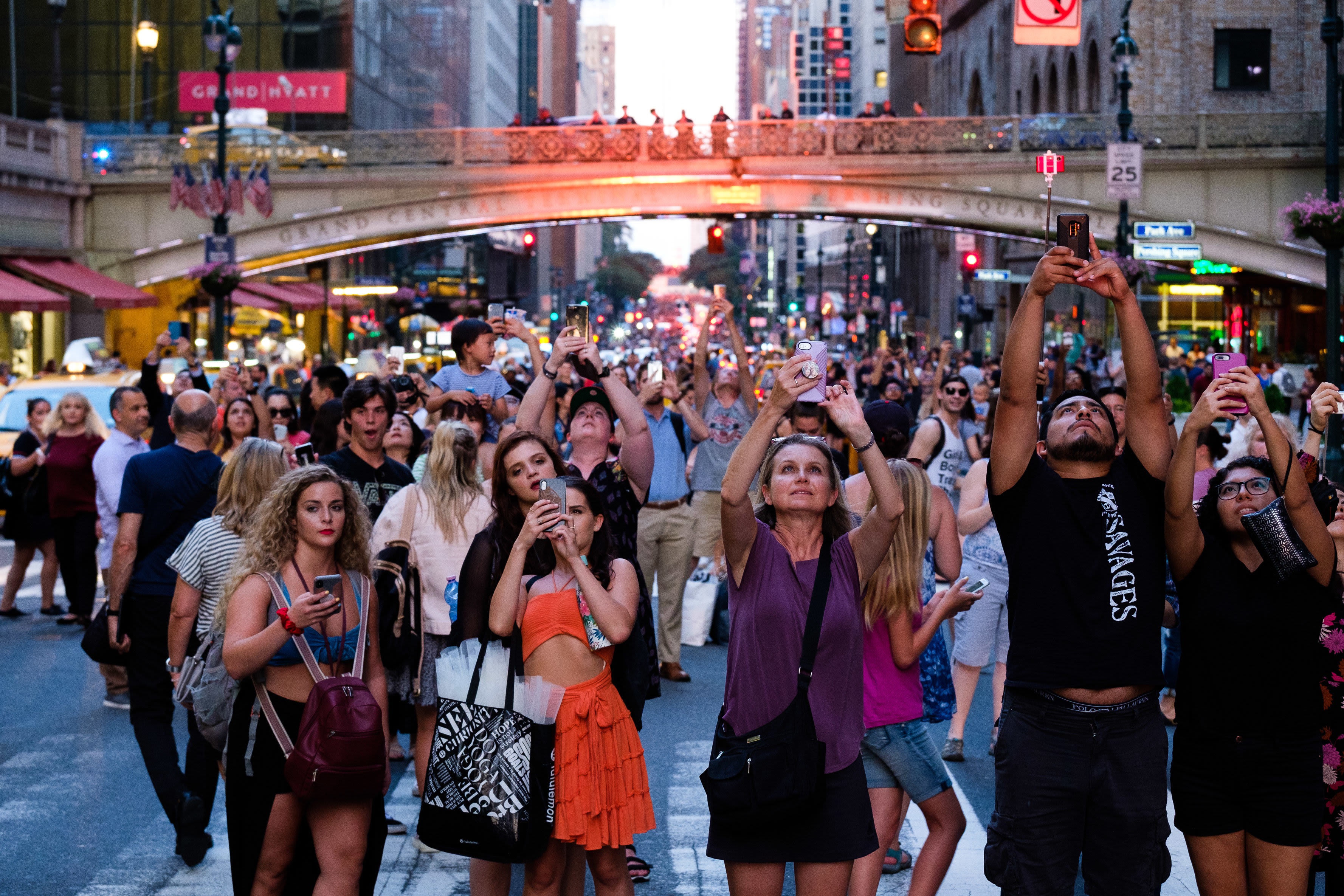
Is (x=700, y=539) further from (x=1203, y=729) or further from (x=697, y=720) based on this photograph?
(x=1203, y=729)

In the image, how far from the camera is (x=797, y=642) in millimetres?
4566

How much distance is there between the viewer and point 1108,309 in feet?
170

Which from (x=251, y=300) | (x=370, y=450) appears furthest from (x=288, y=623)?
(x=251, y=300)

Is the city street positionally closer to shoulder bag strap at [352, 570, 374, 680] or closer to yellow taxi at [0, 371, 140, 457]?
shoulder bag strap at [352, 570, 374, 680]

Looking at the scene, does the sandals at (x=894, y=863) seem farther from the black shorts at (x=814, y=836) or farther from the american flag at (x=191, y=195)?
the american flag at (x=191, y=195)

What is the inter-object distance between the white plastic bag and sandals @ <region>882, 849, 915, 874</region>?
442cm

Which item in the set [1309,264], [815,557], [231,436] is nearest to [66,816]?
[231,436]

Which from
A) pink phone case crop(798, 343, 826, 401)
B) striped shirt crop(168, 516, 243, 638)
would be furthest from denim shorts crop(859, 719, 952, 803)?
striped shirt crop(168, 516, 243, 638)

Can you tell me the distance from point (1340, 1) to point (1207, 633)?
39.1 metres

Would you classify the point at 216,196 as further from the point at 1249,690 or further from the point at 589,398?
the point at 1249,690

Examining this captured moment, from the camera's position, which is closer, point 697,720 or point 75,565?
point 697,720

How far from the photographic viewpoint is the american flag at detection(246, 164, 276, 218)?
3359cm

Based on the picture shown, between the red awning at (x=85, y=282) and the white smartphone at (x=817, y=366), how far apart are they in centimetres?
3285

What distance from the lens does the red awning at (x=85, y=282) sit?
34.4m
